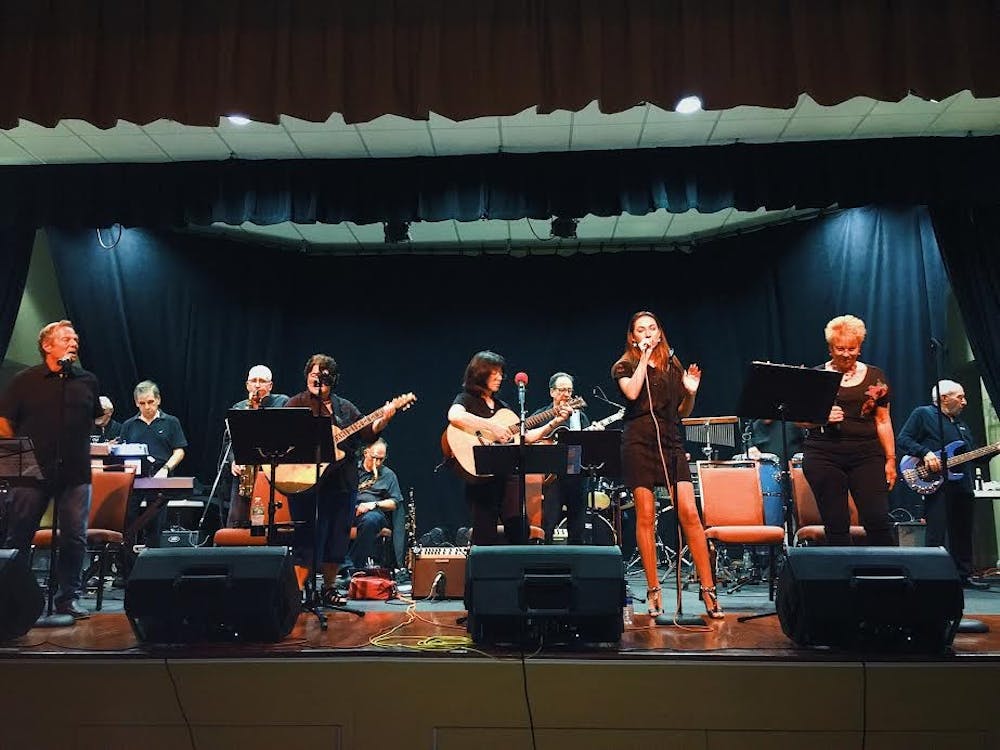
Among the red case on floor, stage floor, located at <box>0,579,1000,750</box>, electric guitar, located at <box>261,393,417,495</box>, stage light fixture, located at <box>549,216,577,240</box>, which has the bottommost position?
the red case on floor

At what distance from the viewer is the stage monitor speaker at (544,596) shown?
138 inches

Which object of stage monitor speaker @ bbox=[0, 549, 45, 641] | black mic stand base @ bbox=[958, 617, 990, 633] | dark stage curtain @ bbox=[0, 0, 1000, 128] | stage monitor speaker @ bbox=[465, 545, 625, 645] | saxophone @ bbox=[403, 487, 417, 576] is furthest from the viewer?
saxophone @ bbox=[403, 487, 417, 576]

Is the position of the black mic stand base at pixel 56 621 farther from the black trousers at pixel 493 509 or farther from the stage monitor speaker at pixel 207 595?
the black trousers at pixel 493 509

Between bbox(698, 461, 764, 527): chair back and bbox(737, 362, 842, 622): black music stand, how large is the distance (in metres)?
2.08

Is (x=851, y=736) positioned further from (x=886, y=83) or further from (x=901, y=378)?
(x=901, y=378)

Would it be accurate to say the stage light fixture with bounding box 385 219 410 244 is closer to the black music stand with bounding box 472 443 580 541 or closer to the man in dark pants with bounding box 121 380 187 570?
the man in dark pants with bounding box 121 380 187 570

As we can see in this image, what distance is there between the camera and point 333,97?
3748 mm

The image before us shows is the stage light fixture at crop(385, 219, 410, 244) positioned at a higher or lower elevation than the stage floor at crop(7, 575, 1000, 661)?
A: higher

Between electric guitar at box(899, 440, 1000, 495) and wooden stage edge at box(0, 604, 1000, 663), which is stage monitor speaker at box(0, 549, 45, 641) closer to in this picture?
wooden stage edge at box(0, 604, 1000, 663)

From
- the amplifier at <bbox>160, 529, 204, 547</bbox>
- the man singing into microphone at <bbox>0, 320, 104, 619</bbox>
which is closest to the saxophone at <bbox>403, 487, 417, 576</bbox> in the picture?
the amplifier at <bbox>160, 529, 204, 547</bbox>

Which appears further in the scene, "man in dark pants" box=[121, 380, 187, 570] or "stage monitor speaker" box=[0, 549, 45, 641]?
"man in dark pants" box=[121, 380, 187, 570]

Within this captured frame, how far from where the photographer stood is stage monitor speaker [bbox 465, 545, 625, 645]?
350cm

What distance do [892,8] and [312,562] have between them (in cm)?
416

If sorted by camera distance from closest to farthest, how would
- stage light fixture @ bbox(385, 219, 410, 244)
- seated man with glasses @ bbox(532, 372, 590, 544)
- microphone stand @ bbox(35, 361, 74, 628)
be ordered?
microphone stand @ bbox(35, 361, 74, 628) < seated man with glasses @ bbox(532, 372, 590, 544) < stage light fixture @ bbox(385, 219, 410, 244)
